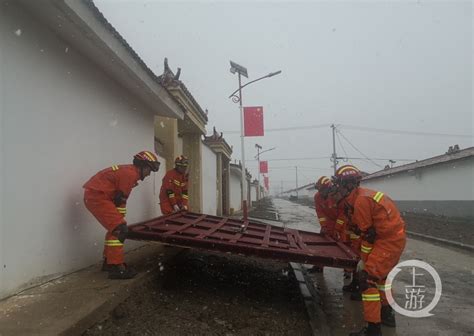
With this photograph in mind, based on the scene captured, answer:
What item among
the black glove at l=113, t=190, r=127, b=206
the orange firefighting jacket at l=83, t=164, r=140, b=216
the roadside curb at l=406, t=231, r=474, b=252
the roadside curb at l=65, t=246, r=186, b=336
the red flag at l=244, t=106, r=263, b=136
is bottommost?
the roadside curb at l=406, t=231, r=474, b=252

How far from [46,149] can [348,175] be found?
348 centimetres

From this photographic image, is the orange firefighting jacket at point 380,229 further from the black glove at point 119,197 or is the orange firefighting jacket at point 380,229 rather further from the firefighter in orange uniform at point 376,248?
the black glove at point 119,197

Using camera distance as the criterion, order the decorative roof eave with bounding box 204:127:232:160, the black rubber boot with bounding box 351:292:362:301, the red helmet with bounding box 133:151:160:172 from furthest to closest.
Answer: the decorative roof eave with bounding box 204:127:232:160, the black rubber boot with bounding box 351:292:362:301, the red helmet with bounding box 133:151:160:172

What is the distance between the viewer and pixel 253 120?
33.5 feet

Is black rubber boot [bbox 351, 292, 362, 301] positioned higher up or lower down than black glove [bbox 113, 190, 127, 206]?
lower down

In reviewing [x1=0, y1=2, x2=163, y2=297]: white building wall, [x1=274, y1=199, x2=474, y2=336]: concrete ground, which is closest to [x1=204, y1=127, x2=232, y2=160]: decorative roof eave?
[x1=274, y1=199, x2=474, y2=336]: concrete ground

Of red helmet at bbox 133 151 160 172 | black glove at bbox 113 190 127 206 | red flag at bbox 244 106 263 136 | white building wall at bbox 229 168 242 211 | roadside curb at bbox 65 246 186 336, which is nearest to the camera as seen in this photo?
roadside curb at bbox 65 246 186 336

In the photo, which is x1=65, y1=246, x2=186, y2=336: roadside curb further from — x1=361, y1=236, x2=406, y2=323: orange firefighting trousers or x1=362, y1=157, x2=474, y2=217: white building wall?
x1=362, y1=157, x2=474, y2=217: white building wall

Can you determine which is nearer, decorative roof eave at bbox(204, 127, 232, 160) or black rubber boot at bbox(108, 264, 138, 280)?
black rubber boot at bbox(108, 264, 138, 280)

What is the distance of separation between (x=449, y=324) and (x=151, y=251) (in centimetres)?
452

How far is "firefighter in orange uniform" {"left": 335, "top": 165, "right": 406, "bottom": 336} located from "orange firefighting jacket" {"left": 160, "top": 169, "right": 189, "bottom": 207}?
13.7ft

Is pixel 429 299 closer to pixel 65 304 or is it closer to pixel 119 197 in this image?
pixel 119 197

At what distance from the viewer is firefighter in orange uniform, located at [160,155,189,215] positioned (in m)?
7.30

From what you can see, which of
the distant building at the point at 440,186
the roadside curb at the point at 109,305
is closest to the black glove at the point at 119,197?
the roadside curb at the point at 109,305
